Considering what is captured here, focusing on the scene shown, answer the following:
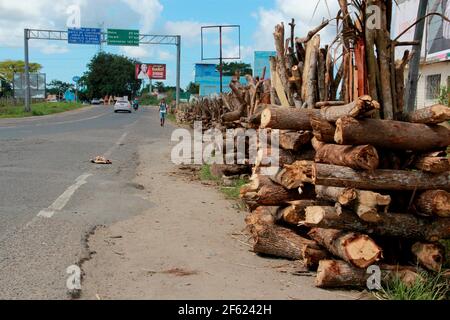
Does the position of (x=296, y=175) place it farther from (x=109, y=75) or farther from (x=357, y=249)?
(x=109, y=75)

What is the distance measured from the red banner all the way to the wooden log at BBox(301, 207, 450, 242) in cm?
8934

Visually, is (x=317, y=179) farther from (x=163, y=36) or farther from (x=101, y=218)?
(x=163, y=36)

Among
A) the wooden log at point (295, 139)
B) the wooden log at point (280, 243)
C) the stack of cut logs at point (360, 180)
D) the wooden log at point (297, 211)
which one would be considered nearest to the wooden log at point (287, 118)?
the stack of cut logs at point (360, 180)

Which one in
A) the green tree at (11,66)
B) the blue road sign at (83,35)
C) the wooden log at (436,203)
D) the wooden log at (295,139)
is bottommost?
the wooden log at (436,203)

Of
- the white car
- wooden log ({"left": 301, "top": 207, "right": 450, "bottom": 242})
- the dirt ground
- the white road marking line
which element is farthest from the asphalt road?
the white car

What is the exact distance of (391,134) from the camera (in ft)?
16.5

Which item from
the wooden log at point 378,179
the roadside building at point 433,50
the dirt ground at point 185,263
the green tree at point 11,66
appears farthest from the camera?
the green tree at point 11,66

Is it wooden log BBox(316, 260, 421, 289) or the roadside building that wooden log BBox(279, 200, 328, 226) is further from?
the roadside building

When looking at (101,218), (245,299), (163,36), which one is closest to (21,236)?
(101,218)

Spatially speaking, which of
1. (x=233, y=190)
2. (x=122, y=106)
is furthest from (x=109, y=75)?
(x=233, y=190)

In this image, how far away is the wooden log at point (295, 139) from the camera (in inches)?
249

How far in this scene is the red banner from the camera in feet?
302

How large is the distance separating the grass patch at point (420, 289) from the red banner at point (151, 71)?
294 feet

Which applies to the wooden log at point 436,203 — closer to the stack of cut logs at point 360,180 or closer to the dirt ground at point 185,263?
the stack of cut logs at point 360,180
